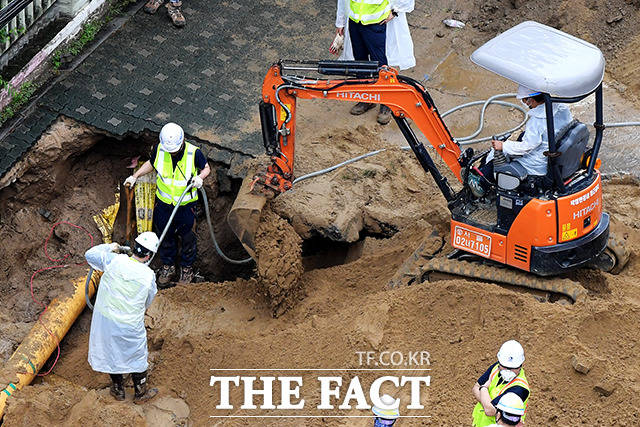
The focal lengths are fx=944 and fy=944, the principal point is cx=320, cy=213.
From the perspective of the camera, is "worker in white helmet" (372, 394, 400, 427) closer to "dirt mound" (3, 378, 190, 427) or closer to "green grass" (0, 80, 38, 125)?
"dirt mound" (3, 378, 190, 427)

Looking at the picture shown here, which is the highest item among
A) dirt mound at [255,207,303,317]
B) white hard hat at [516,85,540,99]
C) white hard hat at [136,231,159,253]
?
white hard hat at [516,85,540,99]

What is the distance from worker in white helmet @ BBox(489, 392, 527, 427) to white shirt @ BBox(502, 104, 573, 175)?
90.6 inches

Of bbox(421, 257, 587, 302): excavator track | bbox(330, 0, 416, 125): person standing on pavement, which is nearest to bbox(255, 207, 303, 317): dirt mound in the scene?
bbox(421, 257, 587, 302): excavator track

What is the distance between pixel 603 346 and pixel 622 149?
354 cm

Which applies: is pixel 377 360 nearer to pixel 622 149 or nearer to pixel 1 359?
pixel 1 359

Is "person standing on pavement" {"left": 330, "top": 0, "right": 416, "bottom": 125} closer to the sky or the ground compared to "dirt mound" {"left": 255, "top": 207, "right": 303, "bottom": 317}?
closer to the sky

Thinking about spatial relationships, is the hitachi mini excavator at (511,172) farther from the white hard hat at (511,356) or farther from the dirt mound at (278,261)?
the white hard hat at (511,356)

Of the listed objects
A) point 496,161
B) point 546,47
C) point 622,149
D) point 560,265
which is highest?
point 546,47

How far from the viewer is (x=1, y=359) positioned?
869cm

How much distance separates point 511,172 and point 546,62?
3.07 ft

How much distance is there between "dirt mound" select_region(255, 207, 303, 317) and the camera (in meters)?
8.88

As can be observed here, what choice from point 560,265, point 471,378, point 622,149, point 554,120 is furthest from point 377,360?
point 622,149

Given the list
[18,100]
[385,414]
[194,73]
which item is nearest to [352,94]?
[385,414]

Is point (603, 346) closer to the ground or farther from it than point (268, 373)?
farther from it
